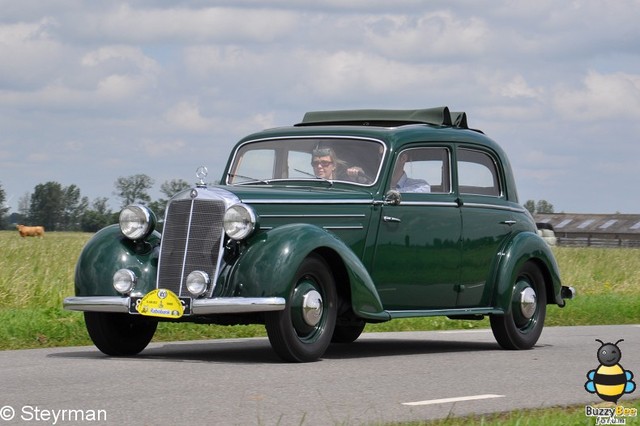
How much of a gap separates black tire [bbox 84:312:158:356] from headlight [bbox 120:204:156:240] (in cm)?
69

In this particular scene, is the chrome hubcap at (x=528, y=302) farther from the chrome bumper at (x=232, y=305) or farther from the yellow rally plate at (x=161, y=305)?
the yellow rally plate at (x=161, y=305)

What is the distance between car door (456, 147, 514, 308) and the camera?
11273 mm

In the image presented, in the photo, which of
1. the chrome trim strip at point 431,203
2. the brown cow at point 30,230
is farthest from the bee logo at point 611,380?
the brown cow at point 30,230

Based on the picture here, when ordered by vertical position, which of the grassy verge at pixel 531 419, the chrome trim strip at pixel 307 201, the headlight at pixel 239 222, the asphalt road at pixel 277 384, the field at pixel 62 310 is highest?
the chrome trim strip at pixel 307 201

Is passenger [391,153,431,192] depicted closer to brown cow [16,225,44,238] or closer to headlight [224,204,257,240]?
headlight [224,204,257,240]

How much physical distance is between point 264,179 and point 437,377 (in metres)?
3.16

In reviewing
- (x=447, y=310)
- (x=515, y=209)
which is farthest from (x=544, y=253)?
(x=447, y=310)

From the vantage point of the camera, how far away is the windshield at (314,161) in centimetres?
1062

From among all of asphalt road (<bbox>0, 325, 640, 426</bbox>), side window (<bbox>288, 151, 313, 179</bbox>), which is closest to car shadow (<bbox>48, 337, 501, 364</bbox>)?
asphalt road (<bbox>0, 325, 640, 426</bbox>)

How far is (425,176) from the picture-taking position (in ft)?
36.6

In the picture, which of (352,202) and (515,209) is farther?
(515,209)

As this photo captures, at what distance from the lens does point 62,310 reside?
13.0 metres

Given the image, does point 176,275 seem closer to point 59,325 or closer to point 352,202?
point 352,202

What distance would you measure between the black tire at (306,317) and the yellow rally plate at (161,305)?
681mm
